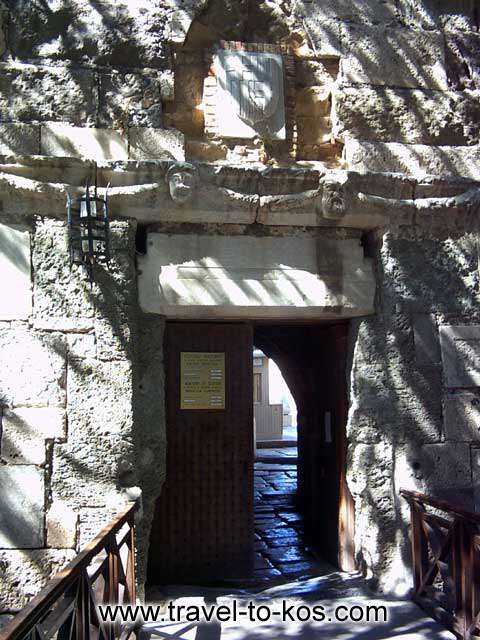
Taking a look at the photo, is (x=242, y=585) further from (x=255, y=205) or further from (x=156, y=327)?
(x=255, y=205)

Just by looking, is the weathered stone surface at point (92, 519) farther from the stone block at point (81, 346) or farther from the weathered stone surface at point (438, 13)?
the weathered stone surface at point (438, 13)

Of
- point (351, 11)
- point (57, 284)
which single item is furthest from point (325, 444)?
point (351, 11)

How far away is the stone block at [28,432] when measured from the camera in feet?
12.1

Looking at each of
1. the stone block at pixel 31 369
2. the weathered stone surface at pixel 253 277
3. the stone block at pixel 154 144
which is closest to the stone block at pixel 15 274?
the stone block at pixel 31 369

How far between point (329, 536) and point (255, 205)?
2606 mm

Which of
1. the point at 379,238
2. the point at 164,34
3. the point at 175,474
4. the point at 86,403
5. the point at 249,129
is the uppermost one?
the point at 164,34

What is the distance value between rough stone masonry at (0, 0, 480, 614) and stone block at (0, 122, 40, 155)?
0.5 inches

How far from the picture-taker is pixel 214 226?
13.5 ft

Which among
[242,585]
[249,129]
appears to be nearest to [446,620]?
[242,585]

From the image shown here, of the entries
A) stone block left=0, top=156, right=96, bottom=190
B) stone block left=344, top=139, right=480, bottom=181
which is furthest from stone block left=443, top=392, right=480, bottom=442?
stone block left=0, top=156, right=96, bottom=190

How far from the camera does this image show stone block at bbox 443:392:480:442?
164 inches

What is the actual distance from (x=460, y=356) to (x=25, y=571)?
300 cm

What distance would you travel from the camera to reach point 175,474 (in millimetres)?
4441

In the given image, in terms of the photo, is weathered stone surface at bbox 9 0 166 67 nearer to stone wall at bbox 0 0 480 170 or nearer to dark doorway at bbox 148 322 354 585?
stone wall at bbox 0 0 480 170
